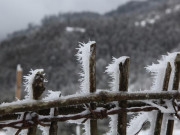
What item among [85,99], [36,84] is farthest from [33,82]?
[85,99]

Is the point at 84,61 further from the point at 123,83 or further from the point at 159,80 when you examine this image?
the point at 159,80

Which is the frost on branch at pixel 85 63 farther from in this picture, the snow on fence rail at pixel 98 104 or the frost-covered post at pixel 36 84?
the frost-covered post at pixel 36 84

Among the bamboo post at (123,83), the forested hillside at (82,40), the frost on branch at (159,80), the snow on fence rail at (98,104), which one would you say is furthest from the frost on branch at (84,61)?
the forested hillside at (82,40)

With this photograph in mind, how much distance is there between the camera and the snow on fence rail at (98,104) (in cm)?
134

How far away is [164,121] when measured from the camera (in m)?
1.75

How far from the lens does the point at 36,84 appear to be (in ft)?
4.40

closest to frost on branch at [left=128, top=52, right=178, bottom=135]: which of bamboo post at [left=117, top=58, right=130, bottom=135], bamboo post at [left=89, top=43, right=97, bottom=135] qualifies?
bamboo post at [left=117, top=58, right=130, bottom=135]

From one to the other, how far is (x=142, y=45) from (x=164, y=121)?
90.4m

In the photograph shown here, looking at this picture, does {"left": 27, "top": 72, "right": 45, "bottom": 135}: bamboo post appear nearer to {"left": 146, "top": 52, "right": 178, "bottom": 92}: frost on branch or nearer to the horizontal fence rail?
the horizontal fence rail

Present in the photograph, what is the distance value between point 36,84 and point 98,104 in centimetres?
38

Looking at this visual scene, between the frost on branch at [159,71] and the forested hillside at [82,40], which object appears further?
the forested hillside at [82,40]

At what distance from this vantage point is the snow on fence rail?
1341 mm

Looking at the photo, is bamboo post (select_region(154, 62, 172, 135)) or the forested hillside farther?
the forested hillside

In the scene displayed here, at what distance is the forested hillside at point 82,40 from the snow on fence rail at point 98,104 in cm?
7130
